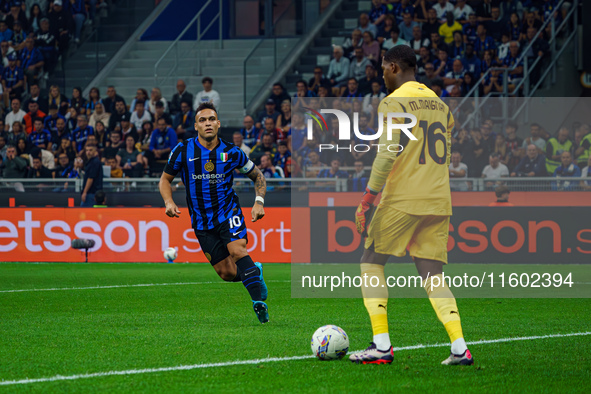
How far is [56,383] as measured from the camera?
5.40 metres

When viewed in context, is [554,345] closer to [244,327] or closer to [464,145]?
[244,327]

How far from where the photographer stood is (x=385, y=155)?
19.2 ft

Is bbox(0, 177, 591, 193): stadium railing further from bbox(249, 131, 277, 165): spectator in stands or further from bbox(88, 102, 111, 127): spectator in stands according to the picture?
bbox(88, 102, 111, 127): spectator in stands

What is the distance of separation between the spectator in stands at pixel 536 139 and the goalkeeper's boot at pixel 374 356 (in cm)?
1149

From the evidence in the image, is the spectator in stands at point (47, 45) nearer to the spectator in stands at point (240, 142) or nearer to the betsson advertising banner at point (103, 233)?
the spectator in stands at point (240, 142)

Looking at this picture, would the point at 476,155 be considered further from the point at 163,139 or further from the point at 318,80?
the point at 163,139

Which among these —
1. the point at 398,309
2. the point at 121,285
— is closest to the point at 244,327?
the point at 398,309

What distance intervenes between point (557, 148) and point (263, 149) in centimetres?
589

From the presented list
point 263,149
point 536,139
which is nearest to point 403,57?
point 536,139

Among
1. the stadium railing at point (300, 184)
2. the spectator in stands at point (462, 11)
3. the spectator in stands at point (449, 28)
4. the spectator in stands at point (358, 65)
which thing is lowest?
the stadium railing at point (300, 184)

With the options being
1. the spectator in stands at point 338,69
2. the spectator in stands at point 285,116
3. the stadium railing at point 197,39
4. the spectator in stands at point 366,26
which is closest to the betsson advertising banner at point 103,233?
the spectator in stands at point 285,116

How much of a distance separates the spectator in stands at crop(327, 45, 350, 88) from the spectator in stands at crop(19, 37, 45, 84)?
8492mm

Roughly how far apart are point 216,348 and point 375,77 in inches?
515

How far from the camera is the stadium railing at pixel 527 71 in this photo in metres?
18.3
